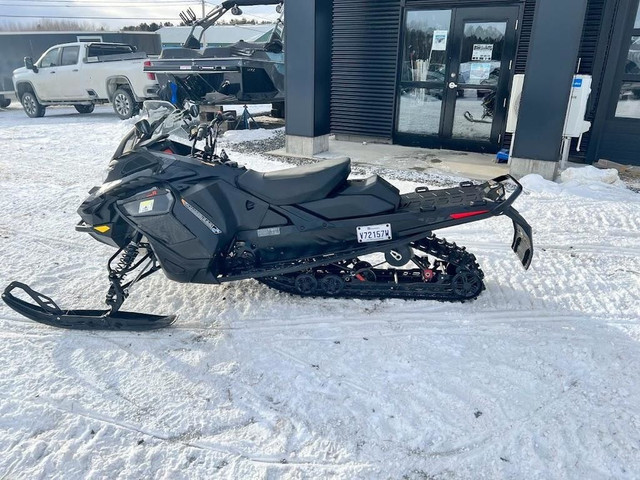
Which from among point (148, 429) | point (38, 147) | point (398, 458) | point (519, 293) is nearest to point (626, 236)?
point (519, 293)

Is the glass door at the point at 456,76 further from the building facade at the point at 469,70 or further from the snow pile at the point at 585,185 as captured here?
the snow pile at the point at 585,185

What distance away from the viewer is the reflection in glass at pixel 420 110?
8.01 m

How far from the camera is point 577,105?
5797 mm

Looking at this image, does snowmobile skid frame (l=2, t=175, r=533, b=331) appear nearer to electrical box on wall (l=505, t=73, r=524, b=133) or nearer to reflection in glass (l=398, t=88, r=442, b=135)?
electrical box on wall (l=505, t=73, r=524, b=133)

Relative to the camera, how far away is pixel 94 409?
2.27 m

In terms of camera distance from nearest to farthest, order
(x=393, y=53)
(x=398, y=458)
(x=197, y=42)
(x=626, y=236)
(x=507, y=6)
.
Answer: (x=398, y=458) → (x=626, y=236) → (x=507, y=6) → (x=393, y=53) → (x=197, y=42)

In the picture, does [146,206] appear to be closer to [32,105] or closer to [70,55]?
[70,55]

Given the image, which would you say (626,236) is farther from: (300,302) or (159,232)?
(159,232)

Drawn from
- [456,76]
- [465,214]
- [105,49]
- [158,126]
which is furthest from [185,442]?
[105,49]

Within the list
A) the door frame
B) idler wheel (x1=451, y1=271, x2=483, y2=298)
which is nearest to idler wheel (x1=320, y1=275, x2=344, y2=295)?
idler wheel (x1=451, y1=271, x2=483, y2=298)

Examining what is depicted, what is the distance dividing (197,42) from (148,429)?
10.8m

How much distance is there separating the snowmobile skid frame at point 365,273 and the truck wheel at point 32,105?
1199cm

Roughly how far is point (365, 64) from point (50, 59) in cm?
914

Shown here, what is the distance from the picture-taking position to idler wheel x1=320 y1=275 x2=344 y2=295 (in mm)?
3191
